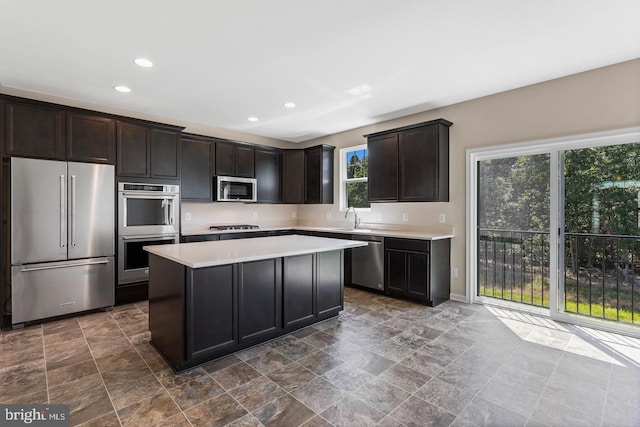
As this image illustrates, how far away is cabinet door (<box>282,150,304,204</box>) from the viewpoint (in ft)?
20.1

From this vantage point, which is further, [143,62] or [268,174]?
[268,174]

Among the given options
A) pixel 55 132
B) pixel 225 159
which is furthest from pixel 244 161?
pixel 55 132

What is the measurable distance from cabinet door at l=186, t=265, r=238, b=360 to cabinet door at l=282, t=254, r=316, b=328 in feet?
1.79

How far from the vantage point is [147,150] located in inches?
167

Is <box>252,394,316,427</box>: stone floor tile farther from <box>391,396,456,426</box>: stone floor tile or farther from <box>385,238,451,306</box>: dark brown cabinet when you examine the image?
<box>385,238,451,306</box>: dark brown cabinet

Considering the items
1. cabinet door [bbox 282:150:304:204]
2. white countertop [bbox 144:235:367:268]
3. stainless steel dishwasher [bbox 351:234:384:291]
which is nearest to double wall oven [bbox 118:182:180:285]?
white countertop [bbox 144:235:367:268]

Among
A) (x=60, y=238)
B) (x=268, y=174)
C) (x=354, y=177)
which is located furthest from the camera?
(x=268, y=174)

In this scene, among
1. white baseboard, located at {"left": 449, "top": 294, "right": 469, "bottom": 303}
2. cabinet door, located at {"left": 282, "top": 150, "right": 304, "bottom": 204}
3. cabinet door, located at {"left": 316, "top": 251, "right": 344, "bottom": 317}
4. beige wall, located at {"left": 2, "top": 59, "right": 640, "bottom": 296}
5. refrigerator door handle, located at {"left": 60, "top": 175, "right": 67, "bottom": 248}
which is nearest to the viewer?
beige wall, located at {"left": 2, "top": 59, "right": 640, "bottom": 296}

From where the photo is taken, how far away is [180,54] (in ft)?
9.47

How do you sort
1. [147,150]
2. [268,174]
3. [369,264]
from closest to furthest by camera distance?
[147,150]
[369,264]
[268,174]

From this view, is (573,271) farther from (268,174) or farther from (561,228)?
(268,174)

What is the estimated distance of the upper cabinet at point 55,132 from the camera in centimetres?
338

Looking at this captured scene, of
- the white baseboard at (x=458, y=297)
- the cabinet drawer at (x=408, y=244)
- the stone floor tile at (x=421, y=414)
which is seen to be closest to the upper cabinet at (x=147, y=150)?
the cabinet drawer at (x=408, y=244)

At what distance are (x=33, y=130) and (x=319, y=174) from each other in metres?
3.95
